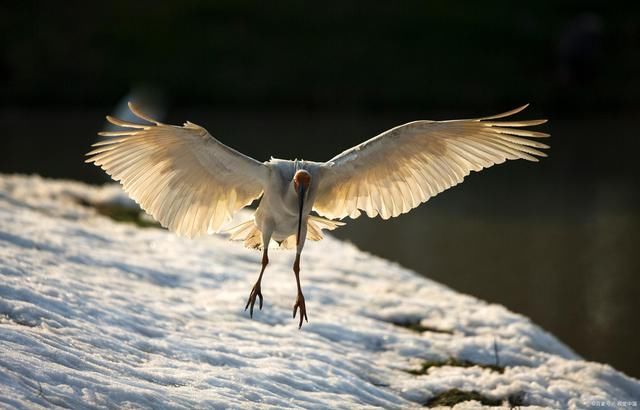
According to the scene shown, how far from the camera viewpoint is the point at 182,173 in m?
8.07

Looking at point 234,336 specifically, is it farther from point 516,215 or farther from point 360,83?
point 360,83

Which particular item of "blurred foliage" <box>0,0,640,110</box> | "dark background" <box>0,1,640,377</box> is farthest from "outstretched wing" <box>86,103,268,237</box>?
"blurred foliage" <box>0,0,640,110</box>

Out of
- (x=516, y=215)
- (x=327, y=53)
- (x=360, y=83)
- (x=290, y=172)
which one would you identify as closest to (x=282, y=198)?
(x=290, y=172)

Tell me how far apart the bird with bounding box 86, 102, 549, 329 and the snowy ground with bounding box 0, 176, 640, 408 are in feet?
2.29

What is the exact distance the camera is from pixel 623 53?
1390 inches

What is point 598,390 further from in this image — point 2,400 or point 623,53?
point 623,53

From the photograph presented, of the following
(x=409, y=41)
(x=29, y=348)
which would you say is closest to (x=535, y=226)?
(x=29, y=348)

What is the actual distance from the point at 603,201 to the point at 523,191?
1979mm

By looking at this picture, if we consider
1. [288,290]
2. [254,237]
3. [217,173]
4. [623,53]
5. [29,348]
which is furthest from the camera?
[623,53]

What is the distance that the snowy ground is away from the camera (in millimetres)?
6609

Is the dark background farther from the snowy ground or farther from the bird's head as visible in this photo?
the bird's head

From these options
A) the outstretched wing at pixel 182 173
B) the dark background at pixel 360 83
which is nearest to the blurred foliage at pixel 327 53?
the dark background at pixel 360 83

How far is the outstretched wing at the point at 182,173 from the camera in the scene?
7.77 meters

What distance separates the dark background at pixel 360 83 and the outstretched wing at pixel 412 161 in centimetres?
971
